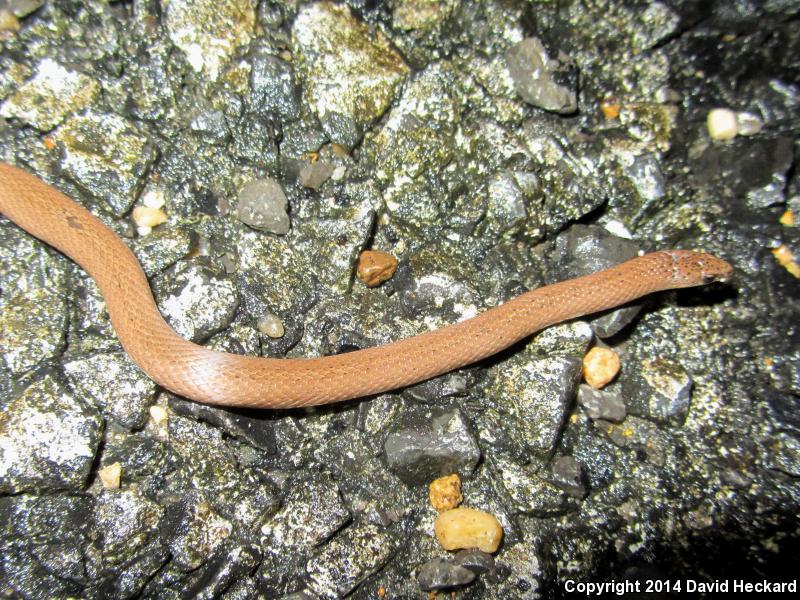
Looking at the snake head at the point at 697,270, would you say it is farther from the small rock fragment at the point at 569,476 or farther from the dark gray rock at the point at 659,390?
the small rock fragment at the point at 569,476

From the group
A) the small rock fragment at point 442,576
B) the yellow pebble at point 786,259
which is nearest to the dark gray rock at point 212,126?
the small rock fragment at point 442,576

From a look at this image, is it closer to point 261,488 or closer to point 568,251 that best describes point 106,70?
point 261,488

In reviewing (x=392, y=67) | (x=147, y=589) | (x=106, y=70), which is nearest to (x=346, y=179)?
(x=392, y=67)

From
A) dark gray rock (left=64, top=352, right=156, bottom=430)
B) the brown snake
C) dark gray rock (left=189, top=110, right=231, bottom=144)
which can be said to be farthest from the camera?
dark gray rock (left=189, top=110, right=231, bottom=144)

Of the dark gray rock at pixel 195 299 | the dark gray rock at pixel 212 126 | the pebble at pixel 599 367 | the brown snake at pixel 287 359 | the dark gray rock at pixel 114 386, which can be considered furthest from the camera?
the dark gray rock at pixel 212 126

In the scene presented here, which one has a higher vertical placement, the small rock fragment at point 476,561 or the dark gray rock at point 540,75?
the dark gray rock at point 540,75

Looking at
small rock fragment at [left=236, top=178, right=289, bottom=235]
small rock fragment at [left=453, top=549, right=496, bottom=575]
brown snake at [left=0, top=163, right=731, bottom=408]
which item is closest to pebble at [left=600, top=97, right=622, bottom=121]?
brown snake at [left=0, top=163, right=731, bottom=408]

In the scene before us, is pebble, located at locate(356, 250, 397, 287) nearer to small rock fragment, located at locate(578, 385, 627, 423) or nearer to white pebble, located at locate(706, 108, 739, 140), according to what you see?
small rock fragment, located at locate(578, 385, 627, 423)
